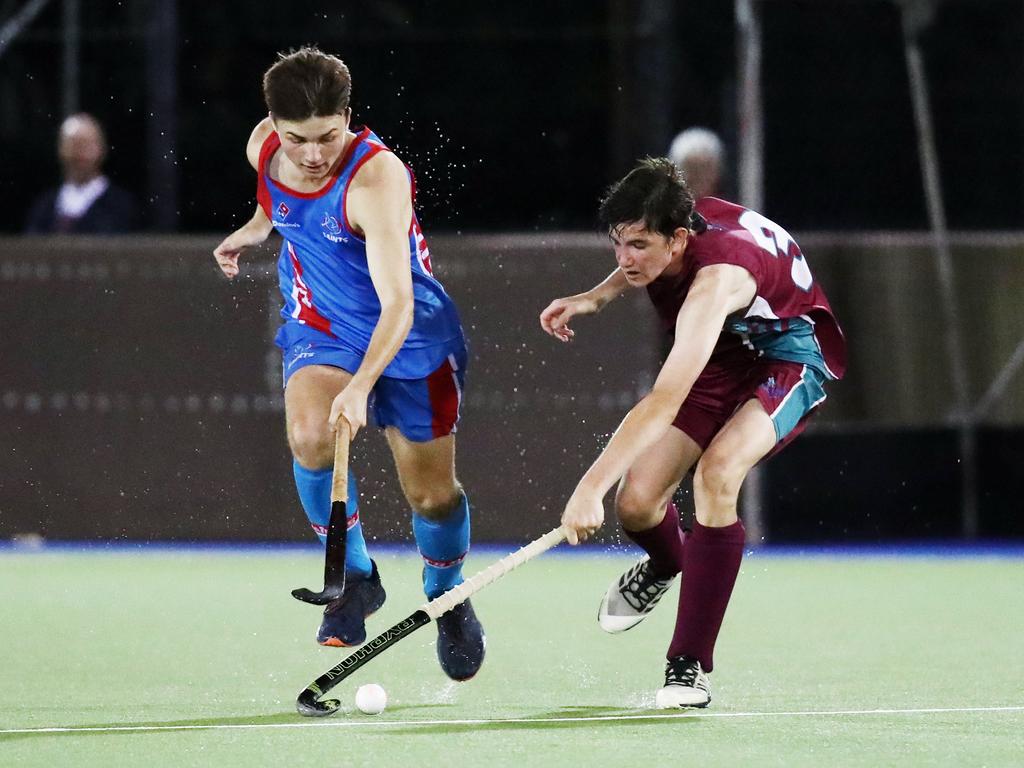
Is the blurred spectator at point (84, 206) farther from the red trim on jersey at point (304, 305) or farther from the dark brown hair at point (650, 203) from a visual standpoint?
the dark brown hair at point (650, 203)

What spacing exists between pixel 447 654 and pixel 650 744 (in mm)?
1017

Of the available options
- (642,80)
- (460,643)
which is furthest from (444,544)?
(642,80)

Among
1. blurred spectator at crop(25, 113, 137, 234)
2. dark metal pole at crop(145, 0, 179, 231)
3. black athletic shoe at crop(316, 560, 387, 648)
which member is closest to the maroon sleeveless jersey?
black athletic shoe at crop(316, 560, 387, 648)

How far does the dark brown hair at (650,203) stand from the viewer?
4613 millimetres

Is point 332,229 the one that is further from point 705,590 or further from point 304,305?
point 705,590

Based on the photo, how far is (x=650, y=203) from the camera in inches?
182

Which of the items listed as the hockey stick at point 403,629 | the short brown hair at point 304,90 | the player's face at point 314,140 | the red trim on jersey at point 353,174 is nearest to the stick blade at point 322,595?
the hockey stick at point 403,629

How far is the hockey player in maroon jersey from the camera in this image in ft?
14.7

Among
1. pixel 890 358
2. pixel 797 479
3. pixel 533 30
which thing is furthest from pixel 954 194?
pixel 533 30

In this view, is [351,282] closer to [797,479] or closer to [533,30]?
[797,479]

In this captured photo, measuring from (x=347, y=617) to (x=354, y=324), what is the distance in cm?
72

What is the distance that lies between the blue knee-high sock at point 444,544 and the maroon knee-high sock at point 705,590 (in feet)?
2.50

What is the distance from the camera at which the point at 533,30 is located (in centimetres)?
979

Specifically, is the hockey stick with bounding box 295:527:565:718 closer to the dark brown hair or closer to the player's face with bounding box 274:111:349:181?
the dark brown hair
